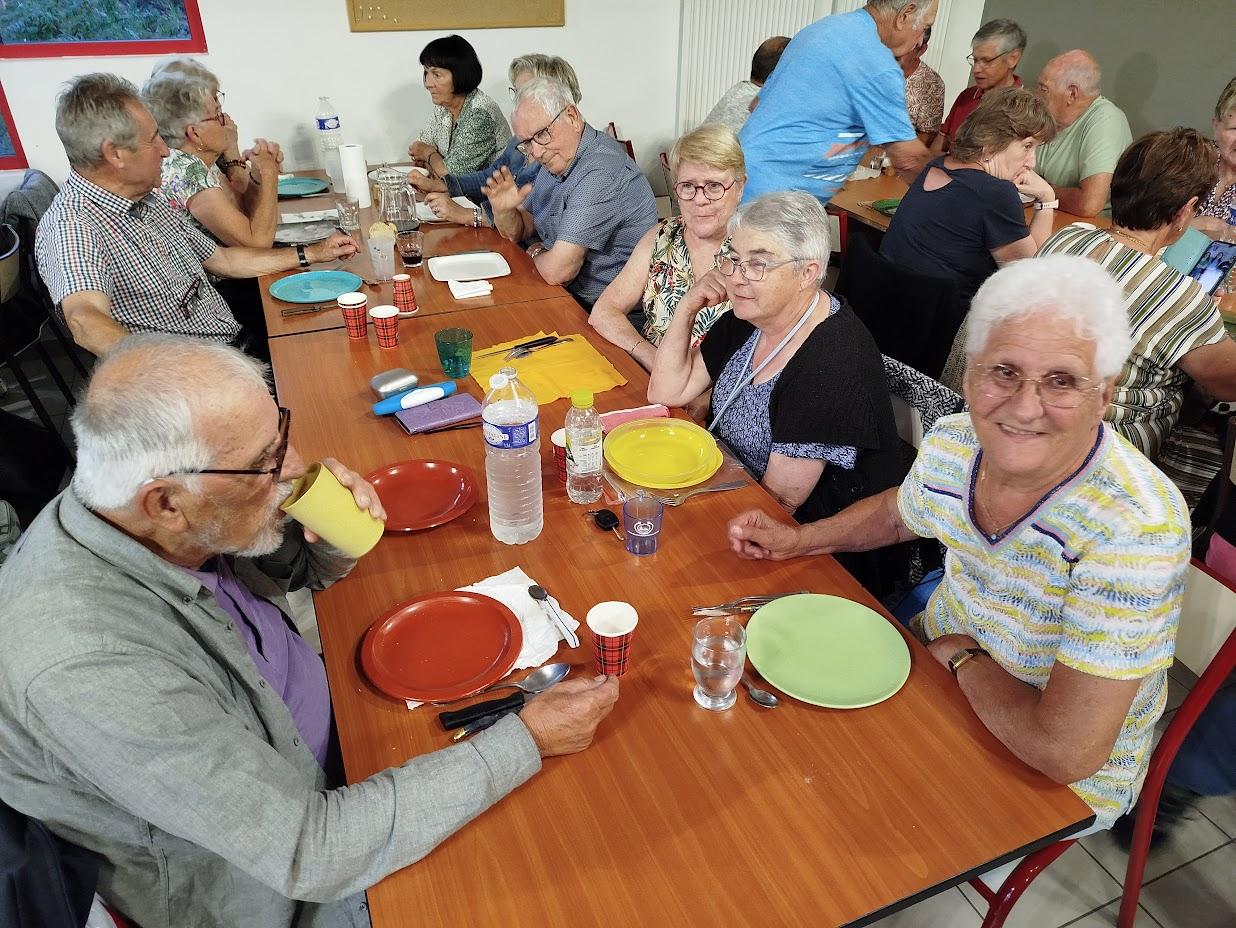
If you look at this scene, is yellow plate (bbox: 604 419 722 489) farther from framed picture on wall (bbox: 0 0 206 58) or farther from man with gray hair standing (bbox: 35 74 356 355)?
framed picture on wall (bbox: 0 0 206 58)

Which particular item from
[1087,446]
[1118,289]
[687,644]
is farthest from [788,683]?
[1118,289]

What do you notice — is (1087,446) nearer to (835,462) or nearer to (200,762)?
(835,462)

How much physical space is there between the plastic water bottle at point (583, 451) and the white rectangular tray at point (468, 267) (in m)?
1.46

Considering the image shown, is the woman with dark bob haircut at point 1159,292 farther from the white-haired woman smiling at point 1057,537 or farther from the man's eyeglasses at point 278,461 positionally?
the man's eyeglasses at point 278,461

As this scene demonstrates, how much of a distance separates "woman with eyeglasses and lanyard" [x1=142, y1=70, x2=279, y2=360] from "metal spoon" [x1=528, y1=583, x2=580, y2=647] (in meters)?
2.41

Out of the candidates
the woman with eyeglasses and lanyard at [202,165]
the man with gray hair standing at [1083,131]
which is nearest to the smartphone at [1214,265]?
the man with gray hair standing at [1083,131]

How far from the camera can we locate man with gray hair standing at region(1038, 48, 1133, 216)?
13.1 ft

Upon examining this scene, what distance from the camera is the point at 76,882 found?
100cm

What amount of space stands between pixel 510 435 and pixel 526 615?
13.3 inches

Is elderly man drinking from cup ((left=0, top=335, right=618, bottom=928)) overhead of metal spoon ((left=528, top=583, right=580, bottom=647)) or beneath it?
overhead

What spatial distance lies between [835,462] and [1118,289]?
0.68 meters

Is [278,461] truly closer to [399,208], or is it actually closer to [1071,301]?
[1071,301]

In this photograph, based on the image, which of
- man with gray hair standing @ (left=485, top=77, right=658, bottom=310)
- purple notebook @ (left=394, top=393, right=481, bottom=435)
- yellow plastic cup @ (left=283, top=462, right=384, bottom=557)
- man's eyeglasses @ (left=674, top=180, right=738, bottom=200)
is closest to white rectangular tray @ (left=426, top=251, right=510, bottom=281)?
man with gray hair standing @ (left=485, top=77, right=658, bottom=310)

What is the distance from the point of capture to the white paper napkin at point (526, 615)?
1.35m
